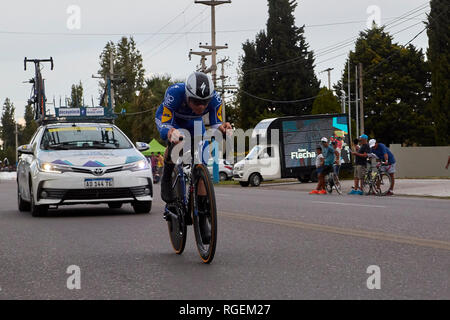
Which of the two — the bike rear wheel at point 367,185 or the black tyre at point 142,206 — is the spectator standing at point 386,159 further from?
the black tyre at point 142,206

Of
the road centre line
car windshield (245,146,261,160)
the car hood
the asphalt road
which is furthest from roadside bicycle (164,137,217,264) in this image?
car windshield (245,146,261,160)

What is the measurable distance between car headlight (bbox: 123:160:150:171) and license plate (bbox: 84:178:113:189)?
37 centimetres

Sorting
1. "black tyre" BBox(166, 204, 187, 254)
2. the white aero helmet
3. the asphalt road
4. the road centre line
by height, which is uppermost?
the white aero helmet

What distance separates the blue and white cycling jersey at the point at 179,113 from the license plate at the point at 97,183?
5.00 m

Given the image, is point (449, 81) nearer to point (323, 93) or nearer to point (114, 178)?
point (323, 93)

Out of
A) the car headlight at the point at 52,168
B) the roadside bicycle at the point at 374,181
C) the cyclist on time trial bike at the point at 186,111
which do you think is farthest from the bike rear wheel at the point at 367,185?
the cyclist on time trial bike at the point at 186,111

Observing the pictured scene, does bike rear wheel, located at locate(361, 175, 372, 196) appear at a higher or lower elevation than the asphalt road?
lower

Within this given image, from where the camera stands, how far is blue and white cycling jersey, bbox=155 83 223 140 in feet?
23.0

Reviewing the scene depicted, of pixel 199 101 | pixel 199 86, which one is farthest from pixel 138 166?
pixel 199 86

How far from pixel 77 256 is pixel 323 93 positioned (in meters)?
53.2

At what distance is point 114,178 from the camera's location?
12078 millimetres

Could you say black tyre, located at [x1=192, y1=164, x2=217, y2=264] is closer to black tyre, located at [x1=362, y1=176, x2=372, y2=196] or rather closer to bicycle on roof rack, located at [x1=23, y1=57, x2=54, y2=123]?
black tyre, located at [x1=362, y1=176, x2=372, y2=196]

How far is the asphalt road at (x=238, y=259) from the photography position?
537 cm

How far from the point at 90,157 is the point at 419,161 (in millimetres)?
31792
